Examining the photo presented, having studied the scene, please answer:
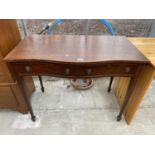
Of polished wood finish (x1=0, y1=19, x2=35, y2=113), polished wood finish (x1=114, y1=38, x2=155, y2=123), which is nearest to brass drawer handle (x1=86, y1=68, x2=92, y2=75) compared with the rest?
polished wood finish (x1=114, y1=38, x2=155, y2=123)

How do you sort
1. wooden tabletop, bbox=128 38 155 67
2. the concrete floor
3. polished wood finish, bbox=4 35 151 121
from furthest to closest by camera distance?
1. the concrete floor
2. wooden tabletop, bbox=128 38 155 67
3. polished wood finish, bbox=4 35 151 121

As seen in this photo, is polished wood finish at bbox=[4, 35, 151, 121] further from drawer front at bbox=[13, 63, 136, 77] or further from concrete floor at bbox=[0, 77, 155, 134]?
concrete floor at bbox=[0, 77, 155, 134]

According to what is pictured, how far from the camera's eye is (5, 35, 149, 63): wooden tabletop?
0.86 m

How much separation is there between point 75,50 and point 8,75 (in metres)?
0.63

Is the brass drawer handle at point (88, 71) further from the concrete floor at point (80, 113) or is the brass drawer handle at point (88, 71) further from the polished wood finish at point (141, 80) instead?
the concrete floor at point (80, 113)

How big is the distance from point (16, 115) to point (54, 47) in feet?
3.06

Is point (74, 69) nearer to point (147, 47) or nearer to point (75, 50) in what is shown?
point (75, 50)

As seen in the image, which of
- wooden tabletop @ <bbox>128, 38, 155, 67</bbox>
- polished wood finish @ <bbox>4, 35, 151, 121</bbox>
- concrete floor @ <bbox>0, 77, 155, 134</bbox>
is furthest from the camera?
concrete floor @ <bbox>0, 77, 155, 134</bbox>

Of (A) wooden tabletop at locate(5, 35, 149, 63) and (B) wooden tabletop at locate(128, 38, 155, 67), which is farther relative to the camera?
(B) wooden tabletop at locate(128, 38, 155, 67)

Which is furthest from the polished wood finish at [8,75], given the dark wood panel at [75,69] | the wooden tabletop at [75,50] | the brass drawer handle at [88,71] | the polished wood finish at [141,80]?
the polished wood finish at [141,80]

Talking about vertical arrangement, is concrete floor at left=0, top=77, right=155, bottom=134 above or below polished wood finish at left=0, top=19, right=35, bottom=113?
below

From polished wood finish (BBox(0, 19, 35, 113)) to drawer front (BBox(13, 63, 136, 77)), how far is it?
20 cm

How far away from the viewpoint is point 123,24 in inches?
66.6

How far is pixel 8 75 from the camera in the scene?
43.5 inches
